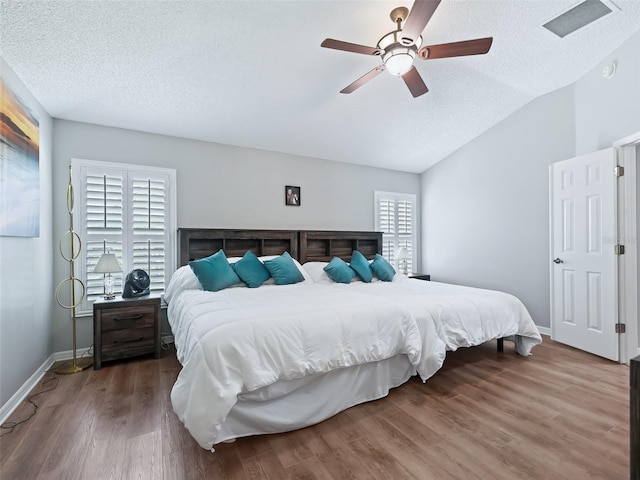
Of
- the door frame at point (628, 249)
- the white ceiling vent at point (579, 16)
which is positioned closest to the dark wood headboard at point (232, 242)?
the white ceiling vent at point (579, 16)

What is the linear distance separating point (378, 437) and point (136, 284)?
2.90 metres

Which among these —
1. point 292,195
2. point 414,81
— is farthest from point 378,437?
point 292,195

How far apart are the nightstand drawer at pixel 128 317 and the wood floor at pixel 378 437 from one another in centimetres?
53

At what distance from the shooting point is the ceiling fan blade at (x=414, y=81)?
2.53 m

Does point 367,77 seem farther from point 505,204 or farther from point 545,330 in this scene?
point 545,330

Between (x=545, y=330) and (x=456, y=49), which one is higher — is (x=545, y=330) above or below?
below

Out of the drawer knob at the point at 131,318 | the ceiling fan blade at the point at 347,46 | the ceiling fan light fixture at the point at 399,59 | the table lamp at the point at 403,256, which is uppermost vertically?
the ceiling fan blade at the point at 347,46

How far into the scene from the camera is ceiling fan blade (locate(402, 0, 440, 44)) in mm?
1839

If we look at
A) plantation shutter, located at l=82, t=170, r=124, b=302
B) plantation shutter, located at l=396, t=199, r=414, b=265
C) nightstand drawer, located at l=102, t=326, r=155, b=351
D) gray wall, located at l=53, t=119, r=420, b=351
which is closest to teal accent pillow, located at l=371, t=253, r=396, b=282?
gray wall, located at l=53, t=119, r=420, b=351

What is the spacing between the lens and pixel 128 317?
3.19m

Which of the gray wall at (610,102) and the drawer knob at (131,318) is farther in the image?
the drawer knob at (131,318)

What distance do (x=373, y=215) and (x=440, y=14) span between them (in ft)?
10.5

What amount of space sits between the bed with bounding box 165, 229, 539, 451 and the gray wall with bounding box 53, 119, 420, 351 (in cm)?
135

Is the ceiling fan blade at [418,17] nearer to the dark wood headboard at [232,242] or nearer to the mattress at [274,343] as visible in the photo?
the mattress at [274,343]
